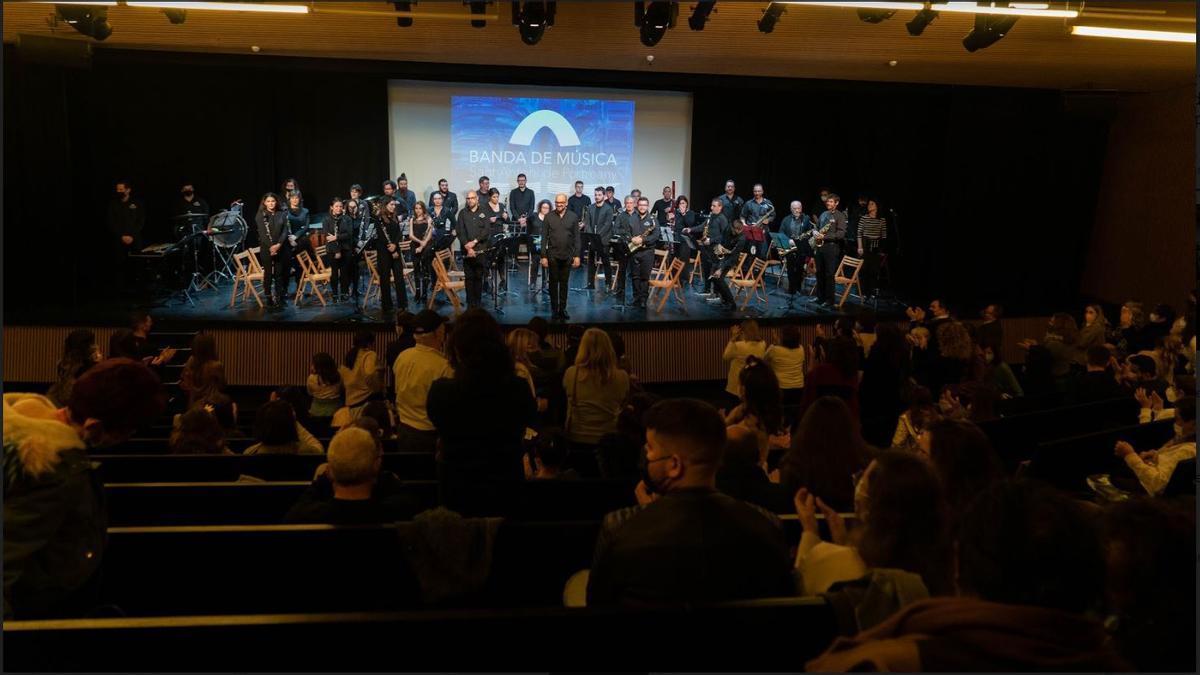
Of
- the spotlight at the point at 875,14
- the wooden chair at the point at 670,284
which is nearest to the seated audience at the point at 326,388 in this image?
the wooden chair at the point at 670,284

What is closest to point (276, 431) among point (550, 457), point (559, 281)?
point (550, 457)

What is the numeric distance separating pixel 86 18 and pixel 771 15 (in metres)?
6.31

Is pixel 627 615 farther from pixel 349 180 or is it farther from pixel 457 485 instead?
pixel 349 180

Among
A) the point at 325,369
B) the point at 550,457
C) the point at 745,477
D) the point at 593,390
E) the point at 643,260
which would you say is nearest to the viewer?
the point at 745,477

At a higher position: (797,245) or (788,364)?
(797,245)

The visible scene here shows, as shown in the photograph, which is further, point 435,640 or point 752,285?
point 752,285

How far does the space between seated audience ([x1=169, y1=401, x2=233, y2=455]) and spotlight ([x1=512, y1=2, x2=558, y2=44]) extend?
489 cm

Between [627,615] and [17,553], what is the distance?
1.35 metres

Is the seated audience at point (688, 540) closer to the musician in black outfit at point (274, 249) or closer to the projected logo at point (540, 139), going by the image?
the musician in black outfit at point (274, 249)

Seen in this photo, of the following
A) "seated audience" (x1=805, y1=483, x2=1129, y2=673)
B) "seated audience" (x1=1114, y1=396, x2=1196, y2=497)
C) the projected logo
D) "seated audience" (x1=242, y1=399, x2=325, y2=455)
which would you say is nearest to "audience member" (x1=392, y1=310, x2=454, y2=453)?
"seated audience" (x1=242, y1=399, x2=325, y2=455)

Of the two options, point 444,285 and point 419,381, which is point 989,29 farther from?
point 444,285

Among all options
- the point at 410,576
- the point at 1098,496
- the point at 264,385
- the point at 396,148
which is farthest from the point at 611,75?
the point at 410,576

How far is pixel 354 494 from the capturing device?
276 cm

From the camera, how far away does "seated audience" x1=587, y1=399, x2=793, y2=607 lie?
6.35 feet
